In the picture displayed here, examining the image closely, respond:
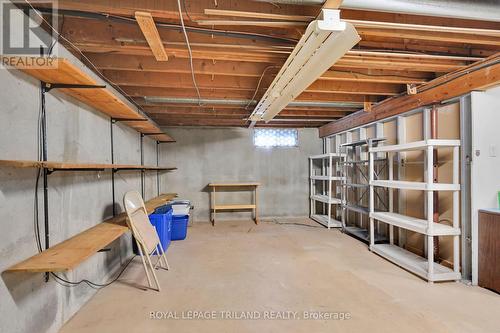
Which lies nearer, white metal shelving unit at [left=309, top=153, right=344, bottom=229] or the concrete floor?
the concrete floor

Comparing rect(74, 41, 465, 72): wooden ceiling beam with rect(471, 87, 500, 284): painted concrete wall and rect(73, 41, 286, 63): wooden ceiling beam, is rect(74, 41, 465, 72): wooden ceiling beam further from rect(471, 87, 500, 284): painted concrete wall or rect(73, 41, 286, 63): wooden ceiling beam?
rect(471, 87, 500, 284): painted concrete wall

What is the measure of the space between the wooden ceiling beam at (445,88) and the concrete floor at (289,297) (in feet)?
6.64

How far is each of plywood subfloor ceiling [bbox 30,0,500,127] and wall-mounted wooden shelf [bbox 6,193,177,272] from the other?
1.56 m

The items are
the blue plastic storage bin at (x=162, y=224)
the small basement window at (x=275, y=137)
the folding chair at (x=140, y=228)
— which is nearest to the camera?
the folding chair at (x=140, y=228)

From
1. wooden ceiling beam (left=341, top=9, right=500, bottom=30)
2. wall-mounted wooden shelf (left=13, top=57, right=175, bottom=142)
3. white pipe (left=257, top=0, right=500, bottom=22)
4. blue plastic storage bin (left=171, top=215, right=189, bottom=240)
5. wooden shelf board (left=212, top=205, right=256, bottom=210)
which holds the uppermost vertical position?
wooden ceiling beam (left=341, top=9, right=500, bottom=30)

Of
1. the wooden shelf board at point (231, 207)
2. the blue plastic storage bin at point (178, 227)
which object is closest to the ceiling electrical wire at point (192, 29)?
the blue plastic storage bin at point (178, 227)

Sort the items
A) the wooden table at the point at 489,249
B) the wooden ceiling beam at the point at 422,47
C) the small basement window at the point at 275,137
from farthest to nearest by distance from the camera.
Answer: the small basement window at the point at 275,137
the wooden table at the point at 489,249
the wooden ceiling beam at the point at 422,47

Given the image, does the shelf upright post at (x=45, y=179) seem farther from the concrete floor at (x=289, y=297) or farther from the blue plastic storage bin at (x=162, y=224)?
the blue plastic storage bin at (x=162, y=224)

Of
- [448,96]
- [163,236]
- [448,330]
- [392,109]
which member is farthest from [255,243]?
[448,96]

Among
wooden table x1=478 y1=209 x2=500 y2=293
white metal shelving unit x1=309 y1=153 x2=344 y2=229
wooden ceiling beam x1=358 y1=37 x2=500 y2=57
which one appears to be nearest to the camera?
wooden ceiling beam x1=358 y1=37 x2=500 y2=57

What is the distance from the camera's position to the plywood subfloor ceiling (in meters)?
1.65

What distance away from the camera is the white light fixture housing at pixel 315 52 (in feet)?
4.91

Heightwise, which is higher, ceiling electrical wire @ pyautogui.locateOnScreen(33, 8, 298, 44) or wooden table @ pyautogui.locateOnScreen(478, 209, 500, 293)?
ceiling electrical wire @ pyautogui.locateOnScreen(33, 8, 298, 44)

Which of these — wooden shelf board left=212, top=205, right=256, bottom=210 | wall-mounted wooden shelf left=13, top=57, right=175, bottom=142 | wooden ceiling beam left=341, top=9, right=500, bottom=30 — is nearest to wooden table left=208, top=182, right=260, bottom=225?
wooden shelf board left=212, top=205, right=256, bottom=210
